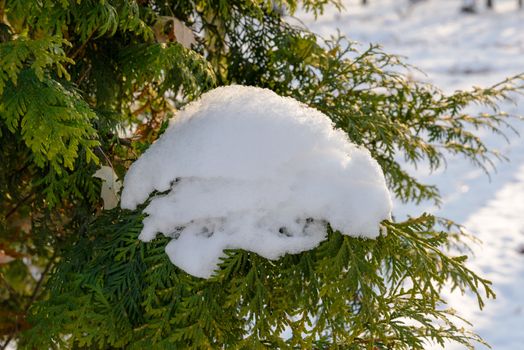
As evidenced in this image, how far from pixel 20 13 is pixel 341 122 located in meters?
1.17

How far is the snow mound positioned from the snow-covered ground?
174 cm

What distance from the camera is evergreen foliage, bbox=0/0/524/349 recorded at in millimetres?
1476

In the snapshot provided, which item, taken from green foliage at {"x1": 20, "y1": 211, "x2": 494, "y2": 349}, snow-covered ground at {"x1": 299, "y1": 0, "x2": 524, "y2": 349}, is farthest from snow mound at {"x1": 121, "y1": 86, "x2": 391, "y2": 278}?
snow-covered ground at {"x1": 299, "y1": 0, "x2": 524, "y2": 349}

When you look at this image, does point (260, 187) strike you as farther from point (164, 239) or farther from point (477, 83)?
point (477, 83)

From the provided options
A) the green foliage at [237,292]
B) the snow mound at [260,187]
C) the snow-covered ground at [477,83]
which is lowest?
the snow-covered ground at [477,83]

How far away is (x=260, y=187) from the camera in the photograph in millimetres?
1496

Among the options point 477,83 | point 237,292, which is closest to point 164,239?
point 237,292

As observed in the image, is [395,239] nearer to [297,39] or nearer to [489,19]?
[297,39]

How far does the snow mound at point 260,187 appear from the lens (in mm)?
1459

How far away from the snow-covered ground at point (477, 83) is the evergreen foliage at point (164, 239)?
1.39 metres

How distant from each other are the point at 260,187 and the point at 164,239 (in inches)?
13.4

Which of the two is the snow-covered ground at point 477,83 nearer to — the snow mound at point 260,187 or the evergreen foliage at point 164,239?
the evergreen foliage at point 164,239

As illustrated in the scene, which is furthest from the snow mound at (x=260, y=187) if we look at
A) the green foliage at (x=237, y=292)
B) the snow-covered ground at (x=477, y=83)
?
the snow-covered ground at (x=477, y=83)

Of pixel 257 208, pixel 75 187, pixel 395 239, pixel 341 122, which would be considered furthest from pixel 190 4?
pixel 395 239
